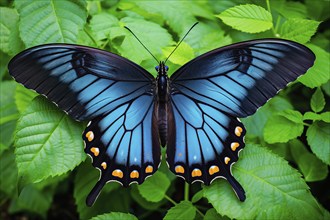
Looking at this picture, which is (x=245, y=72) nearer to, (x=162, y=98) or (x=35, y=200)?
(x=162, y=98)

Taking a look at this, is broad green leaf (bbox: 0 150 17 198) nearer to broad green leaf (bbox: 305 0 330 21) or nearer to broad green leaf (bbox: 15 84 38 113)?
broad green leaf (bbox: 15 84 38 113)

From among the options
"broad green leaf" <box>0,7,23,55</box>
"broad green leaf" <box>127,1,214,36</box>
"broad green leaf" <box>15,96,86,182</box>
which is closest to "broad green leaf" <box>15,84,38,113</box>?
"broad green leaf" <box>0,7,23,55</box>

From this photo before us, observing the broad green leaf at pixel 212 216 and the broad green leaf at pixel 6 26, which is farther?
the broad green leaf at pixel 6 26

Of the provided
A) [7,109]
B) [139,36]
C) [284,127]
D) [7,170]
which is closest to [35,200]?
[7,170]

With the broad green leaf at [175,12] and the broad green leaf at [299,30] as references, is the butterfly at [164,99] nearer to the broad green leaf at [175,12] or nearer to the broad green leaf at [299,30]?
the broad green leaf at [299,30]

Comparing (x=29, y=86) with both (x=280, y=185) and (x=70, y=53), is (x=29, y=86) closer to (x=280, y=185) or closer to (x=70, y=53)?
(x=70, y=53)

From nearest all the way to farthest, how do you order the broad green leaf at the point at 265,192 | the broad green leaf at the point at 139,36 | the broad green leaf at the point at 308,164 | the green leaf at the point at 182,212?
the broad green leaf at the point at 265,192 → the green leaf at the point at 182,212 → the broad green leaf at the point at 139,36 → the broad green leaf at the point at 308,164

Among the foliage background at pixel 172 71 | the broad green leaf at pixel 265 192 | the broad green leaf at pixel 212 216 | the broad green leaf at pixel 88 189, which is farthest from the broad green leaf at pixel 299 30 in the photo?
the broad green leaf at pixel 88 189
